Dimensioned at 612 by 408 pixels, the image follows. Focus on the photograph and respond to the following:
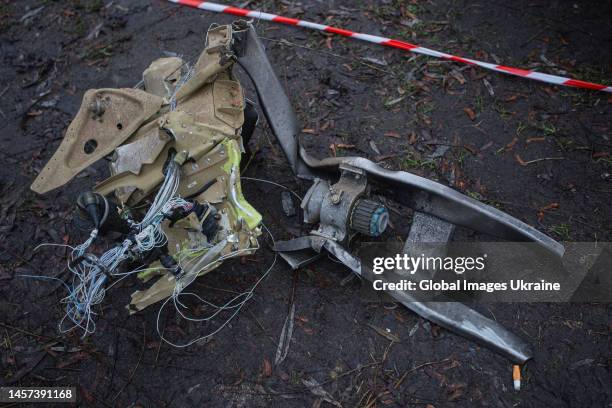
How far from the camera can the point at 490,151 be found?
480 centimetres

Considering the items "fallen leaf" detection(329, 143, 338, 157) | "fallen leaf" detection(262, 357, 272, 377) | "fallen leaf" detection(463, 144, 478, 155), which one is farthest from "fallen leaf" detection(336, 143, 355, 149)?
"fallen leaf" detection(262, 357, 272, 377)

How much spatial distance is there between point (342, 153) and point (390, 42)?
1672mm

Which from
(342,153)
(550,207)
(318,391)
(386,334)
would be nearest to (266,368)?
(318,391)

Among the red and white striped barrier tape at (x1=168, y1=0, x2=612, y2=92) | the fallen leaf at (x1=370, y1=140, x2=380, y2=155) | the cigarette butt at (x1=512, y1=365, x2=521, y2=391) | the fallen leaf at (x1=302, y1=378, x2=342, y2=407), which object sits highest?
the red and white striped barrier tape at (x1=168, y1=0, x2=612, y2=92)

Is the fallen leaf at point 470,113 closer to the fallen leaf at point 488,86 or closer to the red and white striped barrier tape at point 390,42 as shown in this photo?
the fallen leaf at point 488,86

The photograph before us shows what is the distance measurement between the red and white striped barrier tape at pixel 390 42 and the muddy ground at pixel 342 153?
12 centimetres

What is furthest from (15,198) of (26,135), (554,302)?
(554,302)

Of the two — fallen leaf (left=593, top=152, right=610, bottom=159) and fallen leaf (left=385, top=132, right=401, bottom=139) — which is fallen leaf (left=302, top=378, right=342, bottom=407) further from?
fallen leaf (left=593, top=152, right=610, bottom=159)

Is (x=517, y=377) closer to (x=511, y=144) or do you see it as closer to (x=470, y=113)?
(x=511, y=144)

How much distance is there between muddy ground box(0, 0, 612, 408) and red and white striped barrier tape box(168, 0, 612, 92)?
0.12 meters

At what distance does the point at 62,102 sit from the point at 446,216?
4.77m

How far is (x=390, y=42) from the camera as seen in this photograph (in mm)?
5766

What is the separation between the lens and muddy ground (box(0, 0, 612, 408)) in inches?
144

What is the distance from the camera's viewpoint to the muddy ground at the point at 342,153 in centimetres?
367
